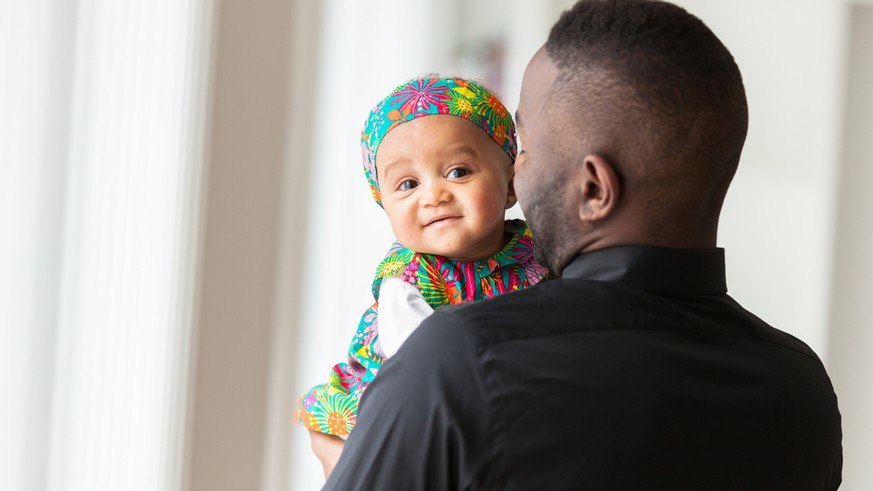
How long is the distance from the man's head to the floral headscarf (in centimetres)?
35

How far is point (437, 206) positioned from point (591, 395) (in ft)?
1.75

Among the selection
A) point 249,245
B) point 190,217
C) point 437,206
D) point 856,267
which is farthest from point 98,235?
point 856,267

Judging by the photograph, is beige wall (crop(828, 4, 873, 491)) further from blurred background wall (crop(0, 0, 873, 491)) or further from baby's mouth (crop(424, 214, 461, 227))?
baby's mouth (crop(424, 214, 461, 227))

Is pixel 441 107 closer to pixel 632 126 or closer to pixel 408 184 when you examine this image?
pixel 408 184

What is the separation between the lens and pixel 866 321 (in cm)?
363

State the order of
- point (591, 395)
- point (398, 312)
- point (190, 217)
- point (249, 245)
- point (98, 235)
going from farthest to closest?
point (249, 245), point (190, 217), point (98, 235), point (398, 312), point (591, 395)

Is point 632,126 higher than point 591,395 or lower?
higher

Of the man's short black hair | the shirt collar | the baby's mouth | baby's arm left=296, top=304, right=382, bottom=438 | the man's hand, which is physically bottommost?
the man's hand

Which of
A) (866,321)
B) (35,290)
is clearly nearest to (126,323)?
(35,290)

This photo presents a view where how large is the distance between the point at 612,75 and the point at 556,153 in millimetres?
104

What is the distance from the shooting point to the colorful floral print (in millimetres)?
1422

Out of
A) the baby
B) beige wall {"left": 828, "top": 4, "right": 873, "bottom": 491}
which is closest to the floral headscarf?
the baby

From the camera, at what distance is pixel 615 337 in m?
0.95

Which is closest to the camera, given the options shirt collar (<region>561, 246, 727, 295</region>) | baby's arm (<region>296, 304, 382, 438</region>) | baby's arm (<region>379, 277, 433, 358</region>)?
shirt collar (<region>561, 246, 727, 295</region>)
